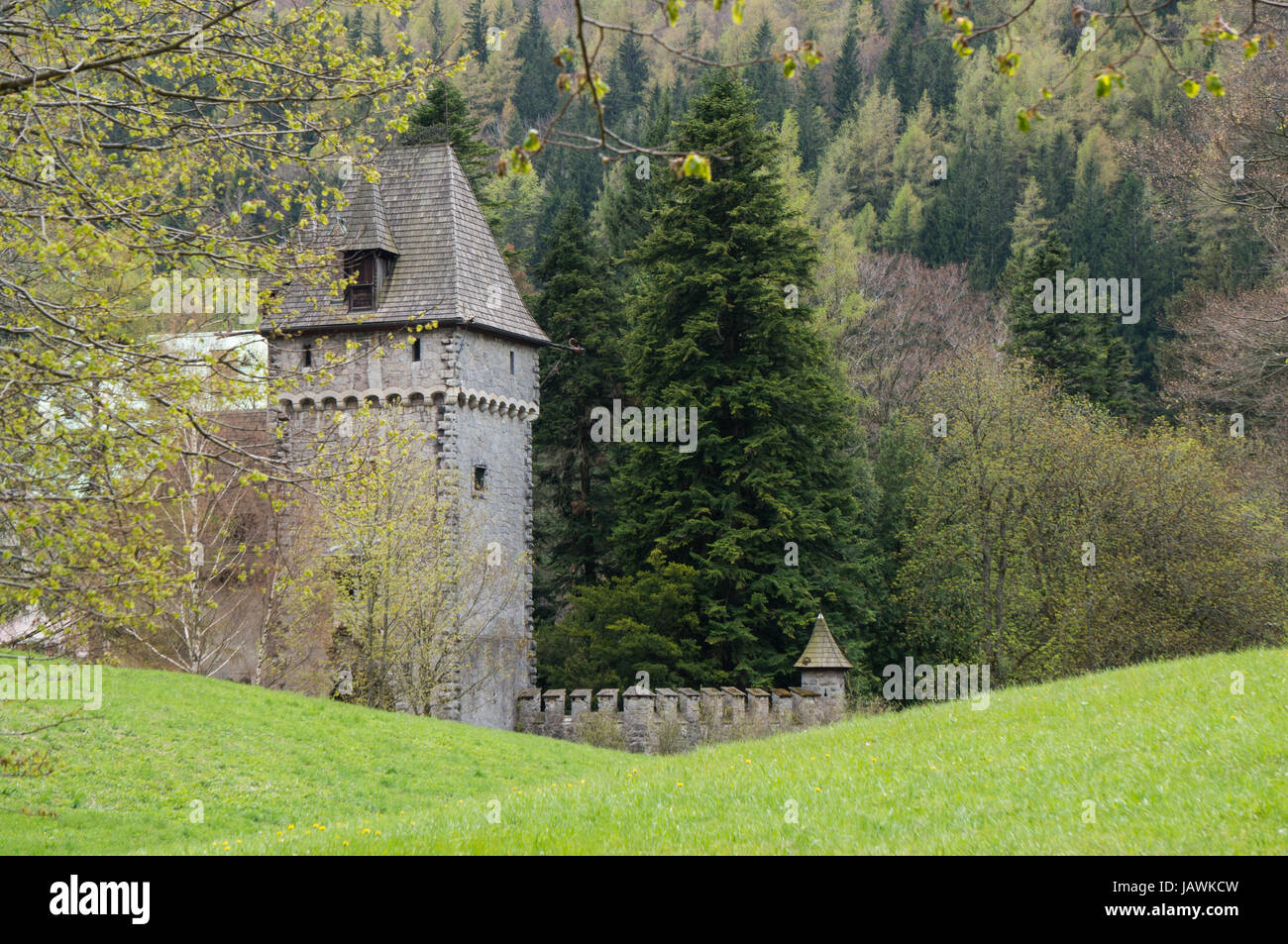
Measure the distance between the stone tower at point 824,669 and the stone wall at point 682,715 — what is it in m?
0.42

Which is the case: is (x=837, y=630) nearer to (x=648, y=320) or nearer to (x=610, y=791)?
(x=648, y=320)

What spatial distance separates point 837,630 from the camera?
101ft

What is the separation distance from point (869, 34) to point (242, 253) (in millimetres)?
82844

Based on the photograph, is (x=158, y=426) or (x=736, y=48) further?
(x=736, y=48)

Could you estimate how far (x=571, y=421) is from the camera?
37219 mm

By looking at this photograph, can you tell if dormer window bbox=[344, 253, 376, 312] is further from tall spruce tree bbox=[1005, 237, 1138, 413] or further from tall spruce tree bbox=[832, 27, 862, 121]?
tall spruce tree bbox=[832, 27, 862, 121]

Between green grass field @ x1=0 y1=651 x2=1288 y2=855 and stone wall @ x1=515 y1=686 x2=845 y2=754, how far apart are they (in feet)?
17.8

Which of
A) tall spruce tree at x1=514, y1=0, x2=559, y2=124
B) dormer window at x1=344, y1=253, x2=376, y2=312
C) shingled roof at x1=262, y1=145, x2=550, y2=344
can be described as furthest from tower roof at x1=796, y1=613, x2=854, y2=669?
tall spruce tree at x1=514, y1=0, x2=559, y2=124

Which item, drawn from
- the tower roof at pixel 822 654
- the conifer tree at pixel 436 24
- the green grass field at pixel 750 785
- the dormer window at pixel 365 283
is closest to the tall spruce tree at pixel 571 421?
the dormer window at pixel 365 283

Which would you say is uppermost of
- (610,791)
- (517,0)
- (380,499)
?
(517,0)

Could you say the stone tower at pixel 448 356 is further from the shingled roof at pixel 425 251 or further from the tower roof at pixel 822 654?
the tower roof at pixel 822 654

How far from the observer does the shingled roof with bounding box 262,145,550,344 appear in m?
28.8
